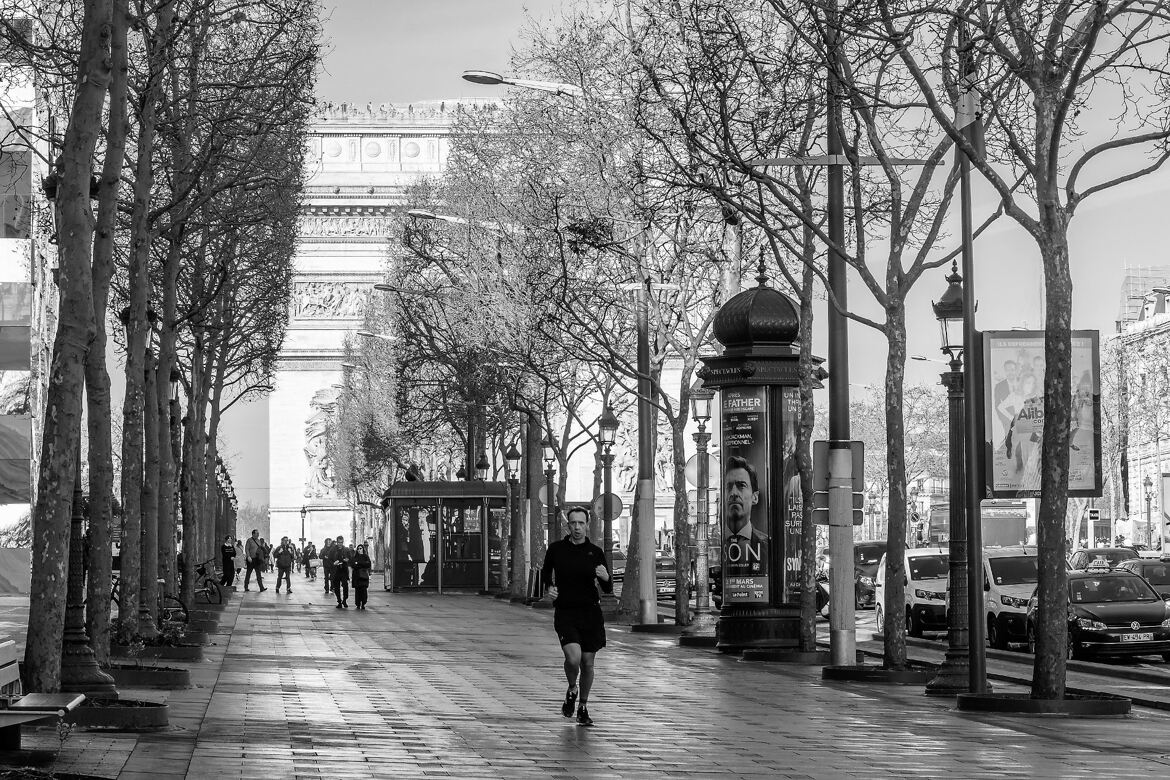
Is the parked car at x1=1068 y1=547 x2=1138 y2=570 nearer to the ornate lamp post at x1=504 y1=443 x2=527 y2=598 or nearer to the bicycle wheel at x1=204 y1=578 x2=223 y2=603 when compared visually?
the ornate lamp post at x1=504 y1=443 x2=527 y2=598

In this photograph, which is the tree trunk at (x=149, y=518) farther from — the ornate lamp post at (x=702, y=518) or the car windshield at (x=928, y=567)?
the car windshield at (x=928, y=567)

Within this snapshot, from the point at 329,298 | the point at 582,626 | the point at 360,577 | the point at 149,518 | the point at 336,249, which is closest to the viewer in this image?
the point at 582,626

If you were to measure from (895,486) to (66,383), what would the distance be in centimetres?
1124

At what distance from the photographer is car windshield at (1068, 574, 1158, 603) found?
107 feet

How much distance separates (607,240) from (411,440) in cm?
3155

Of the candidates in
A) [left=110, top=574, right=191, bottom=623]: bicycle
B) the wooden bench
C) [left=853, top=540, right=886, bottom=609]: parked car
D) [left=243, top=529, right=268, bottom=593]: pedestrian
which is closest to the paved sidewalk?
the wooden bench

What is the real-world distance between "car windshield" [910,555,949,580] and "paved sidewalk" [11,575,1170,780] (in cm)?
1194

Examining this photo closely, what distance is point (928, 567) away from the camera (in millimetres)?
39656

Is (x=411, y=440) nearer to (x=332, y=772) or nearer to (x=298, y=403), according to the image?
(x=298, y=403)

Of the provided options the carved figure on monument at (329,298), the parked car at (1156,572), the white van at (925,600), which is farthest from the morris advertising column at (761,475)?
the carved figure on monument at (329,298)

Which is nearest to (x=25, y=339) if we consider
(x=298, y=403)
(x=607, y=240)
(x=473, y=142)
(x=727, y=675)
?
(x=473, y=142)

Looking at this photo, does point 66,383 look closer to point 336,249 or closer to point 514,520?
point 514,520

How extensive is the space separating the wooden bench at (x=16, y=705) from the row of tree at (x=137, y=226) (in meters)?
A: 0.63

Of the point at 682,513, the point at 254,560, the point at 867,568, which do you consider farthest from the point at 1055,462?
the point at 254,560
